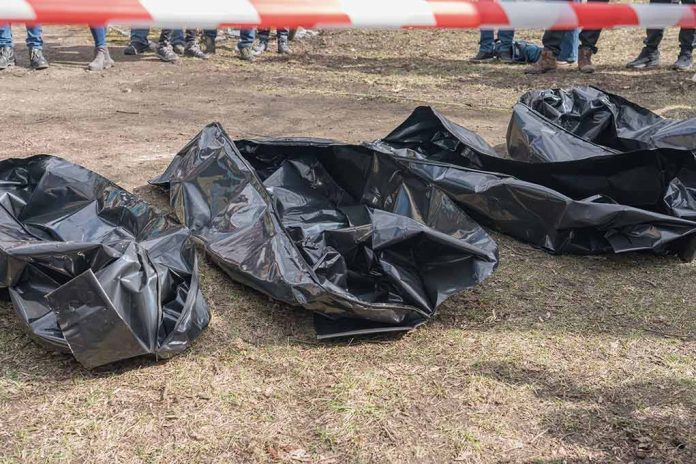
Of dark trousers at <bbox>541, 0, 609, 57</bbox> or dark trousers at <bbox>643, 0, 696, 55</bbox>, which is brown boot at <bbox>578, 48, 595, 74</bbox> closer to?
dark trousers at <bbox>541, 0, 609, 57</bbox>

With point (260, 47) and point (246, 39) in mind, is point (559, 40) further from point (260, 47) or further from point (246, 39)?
point (260, 47)

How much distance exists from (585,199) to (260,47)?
19.5 ft

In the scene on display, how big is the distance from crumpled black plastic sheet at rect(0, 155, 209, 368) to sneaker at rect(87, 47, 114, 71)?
4.39 m

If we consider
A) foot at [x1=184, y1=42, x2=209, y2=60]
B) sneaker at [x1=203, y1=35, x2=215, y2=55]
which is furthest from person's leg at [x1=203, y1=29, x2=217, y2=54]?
foot at [x1=184, y1=42, x2=209, y2=60]

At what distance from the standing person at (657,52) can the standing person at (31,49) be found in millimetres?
5843

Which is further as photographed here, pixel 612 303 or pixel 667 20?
pixel 667 20

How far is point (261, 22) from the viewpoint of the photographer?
95.1 inches

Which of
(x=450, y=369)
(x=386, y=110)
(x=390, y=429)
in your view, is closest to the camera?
(x=390, y=429)

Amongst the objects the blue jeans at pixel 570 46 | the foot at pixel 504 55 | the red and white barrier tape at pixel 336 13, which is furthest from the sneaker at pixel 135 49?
the red and white barrier tape at pixel 336 13

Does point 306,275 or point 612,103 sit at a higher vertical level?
point 612,103

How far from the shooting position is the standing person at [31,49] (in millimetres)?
6496

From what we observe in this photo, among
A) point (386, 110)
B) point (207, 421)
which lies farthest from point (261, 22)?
point (386, 110)

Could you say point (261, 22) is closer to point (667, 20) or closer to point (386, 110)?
point (667, 20)

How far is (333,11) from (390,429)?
1498 mm
